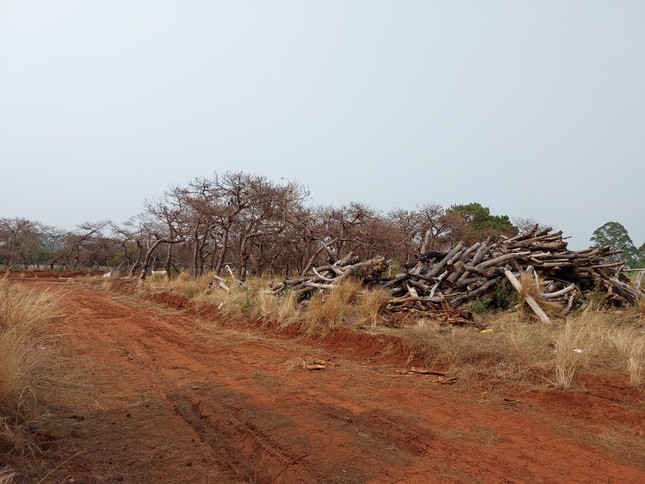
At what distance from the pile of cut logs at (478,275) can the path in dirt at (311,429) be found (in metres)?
4.02

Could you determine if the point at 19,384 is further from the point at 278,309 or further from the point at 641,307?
the point at 641,307

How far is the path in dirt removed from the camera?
304 centimetres

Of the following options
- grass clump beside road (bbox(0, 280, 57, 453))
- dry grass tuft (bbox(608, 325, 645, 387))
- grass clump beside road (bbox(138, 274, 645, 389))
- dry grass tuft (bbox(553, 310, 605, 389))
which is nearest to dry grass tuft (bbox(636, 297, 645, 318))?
grass clump beside road (bbox(138, 274, 645, 389))

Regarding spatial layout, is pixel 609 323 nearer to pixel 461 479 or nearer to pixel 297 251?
pixel 461 479

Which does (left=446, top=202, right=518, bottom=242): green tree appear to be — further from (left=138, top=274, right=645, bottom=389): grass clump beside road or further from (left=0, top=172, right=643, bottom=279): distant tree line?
(left=138, top=274, right=645, bottom=389): grass clump beside road

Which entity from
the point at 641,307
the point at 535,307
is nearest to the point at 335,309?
A: the point at 535,307

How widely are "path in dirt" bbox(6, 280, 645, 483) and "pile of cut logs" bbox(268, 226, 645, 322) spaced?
4024mm

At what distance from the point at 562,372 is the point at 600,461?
6.02 feet

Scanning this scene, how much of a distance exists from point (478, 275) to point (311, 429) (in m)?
7.91

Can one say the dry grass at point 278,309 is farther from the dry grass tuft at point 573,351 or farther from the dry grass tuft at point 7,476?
the dry grass tuft at point 7,476

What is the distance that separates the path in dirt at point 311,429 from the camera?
3045 millimetres

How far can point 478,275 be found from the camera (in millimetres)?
10539

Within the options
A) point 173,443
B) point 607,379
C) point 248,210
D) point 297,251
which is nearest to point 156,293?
point 248,210

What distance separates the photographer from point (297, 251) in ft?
88.1
